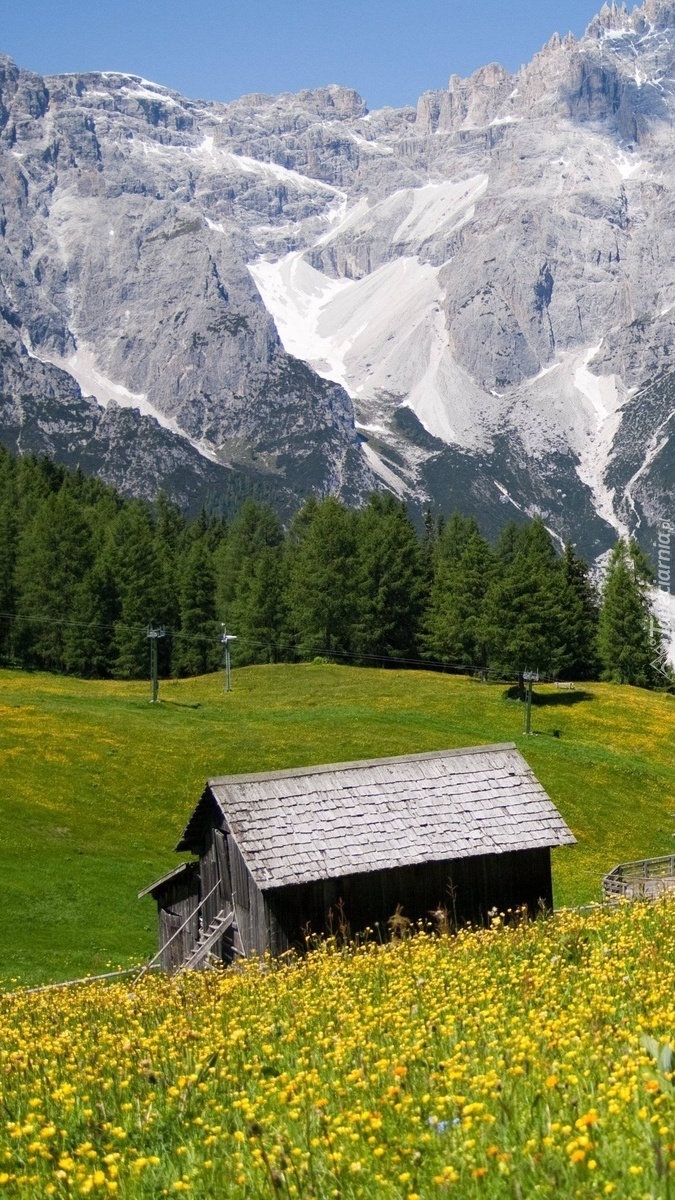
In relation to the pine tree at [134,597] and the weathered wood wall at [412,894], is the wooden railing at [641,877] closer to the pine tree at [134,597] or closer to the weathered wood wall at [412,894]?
the weathered wood wall at [412,894]

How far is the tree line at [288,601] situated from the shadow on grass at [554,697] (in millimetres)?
7000

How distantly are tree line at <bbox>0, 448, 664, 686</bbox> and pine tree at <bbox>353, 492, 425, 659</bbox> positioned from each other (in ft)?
0.45

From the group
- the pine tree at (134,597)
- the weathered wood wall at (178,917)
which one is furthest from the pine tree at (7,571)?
the weathered wood wall at (178,917)

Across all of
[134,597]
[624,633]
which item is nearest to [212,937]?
[134,597]

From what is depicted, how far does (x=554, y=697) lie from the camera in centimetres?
9156

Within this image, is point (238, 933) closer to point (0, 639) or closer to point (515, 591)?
point (515, 591)

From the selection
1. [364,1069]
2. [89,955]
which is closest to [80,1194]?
[364,1069]

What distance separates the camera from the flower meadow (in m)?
7.14

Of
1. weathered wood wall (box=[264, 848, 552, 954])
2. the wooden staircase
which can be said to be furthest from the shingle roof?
the wooden staircase

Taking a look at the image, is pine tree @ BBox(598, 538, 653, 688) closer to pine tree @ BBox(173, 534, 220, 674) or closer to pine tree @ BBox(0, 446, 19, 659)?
pine tree @ BBox(173, 534, 220, 674)

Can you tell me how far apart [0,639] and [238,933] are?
84.7 meters

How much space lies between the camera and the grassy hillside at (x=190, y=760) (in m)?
42.3

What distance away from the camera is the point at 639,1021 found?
10047 millimetres

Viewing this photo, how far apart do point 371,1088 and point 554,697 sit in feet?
276
